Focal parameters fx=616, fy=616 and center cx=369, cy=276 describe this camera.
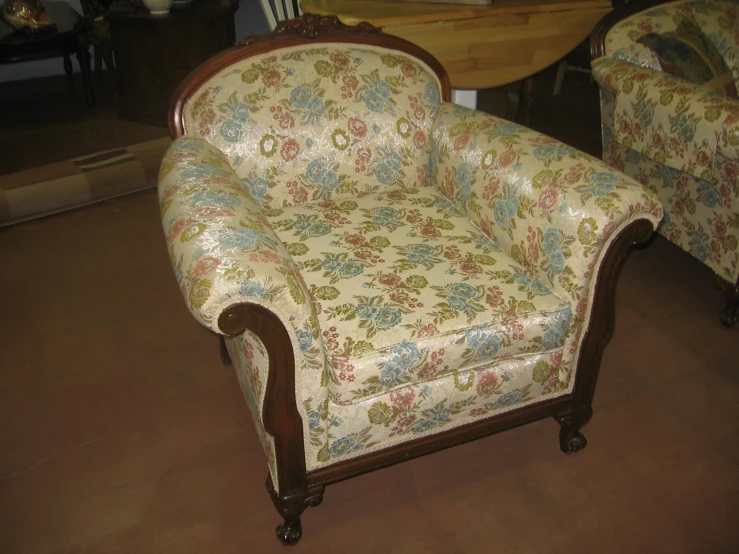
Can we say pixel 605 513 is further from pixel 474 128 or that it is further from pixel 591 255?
pixel 474 128

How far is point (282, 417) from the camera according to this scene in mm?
1130

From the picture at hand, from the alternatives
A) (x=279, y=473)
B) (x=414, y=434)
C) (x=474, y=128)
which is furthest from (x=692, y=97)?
(x=279, y=473)

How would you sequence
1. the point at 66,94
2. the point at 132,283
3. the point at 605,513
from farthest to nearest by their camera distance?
1. the point at 66,94
2. the point at 132,283
3. the point at 605,513

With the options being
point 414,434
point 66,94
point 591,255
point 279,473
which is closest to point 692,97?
point 591,255

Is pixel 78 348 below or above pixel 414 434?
below

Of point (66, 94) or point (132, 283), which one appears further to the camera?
point (66, 94)

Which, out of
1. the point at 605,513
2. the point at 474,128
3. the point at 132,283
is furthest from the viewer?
the point at 132,283

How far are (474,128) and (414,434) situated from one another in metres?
0.78

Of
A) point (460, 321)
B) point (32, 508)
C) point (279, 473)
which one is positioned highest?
point (460, 321)

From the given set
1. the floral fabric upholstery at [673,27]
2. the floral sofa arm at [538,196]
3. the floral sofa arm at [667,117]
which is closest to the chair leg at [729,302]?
the floral sofa arm at [667,117]

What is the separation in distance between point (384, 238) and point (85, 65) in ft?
9.36

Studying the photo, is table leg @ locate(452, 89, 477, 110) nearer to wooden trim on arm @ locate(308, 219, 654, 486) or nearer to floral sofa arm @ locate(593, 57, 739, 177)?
floral sofa arm @ locate(593, 57, 739, 177)

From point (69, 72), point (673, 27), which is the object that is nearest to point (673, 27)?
point (673, 27)

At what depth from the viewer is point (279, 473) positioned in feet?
3.92
